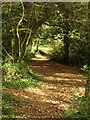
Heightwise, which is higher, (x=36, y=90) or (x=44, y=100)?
(x=44, y=100)

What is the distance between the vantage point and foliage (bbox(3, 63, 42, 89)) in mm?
11734

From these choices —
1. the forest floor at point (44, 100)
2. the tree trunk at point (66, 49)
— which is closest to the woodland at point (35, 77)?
the forest floor at point (44, 100)

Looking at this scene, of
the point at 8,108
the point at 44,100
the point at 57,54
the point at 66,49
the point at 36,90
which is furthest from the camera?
the point at 57,54

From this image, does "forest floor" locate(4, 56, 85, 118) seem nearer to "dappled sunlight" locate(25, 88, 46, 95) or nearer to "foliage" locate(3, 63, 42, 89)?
"dappled sunlight" locate(25, 88, 46, 95)

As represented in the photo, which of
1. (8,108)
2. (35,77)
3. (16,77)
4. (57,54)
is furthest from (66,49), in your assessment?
(8,108)

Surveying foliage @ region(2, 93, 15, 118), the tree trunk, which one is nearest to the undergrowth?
foliage @ region(2, 93, 15, 118)

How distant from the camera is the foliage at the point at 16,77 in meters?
11.7

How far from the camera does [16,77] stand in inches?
493

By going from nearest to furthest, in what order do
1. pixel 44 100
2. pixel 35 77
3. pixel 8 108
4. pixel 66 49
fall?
1. pixel 8 108
2. pixel 44 100
3. pixel 35 77
4. pixel 66 49

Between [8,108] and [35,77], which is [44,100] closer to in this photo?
[8,108]

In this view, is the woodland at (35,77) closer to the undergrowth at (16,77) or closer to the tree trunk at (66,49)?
the undergrowth at (16,77)

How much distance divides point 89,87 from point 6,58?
23.1 feet

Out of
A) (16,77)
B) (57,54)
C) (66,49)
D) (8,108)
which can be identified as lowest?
(57,54)

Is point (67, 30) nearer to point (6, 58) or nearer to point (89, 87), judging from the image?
point (6, 58)
